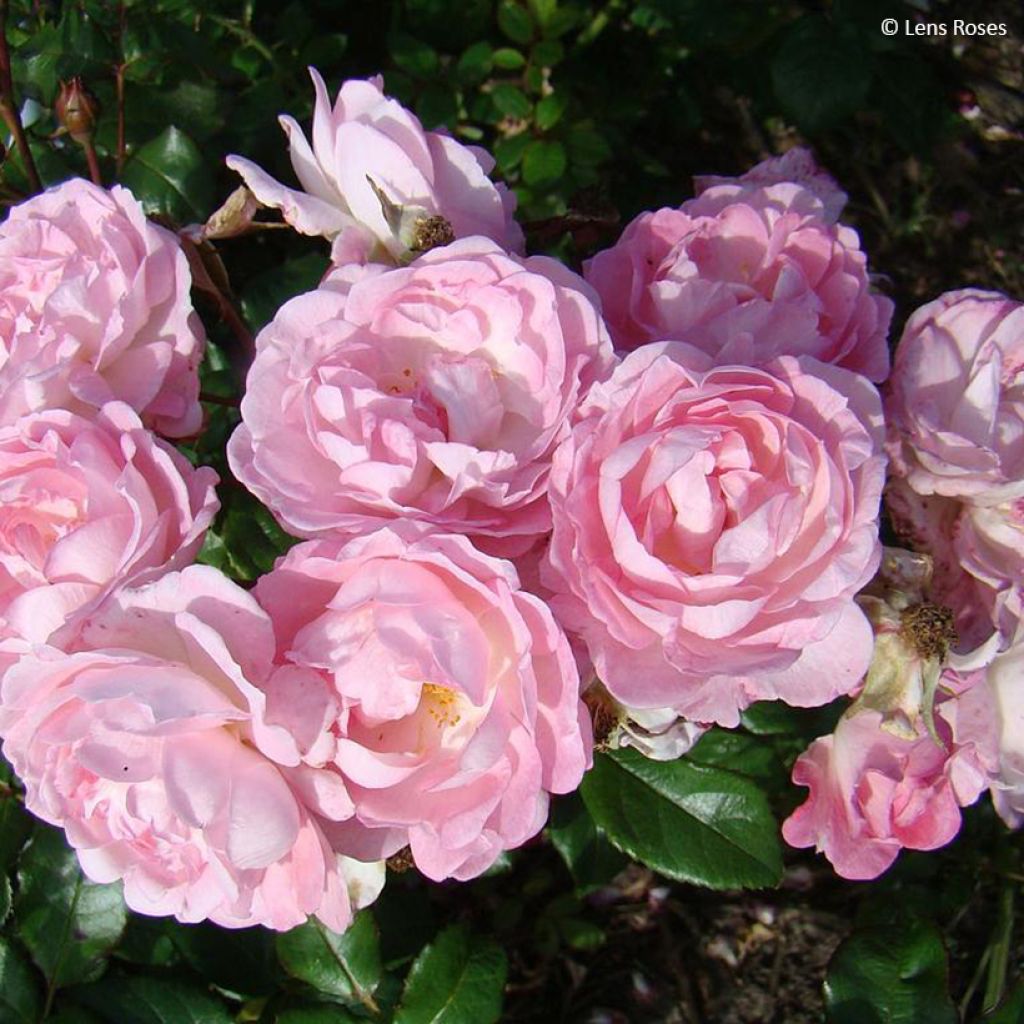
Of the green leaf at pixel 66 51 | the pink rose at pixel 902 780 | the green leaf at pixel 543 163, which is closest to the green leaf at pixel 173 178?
the green leaf at pixel 66 51

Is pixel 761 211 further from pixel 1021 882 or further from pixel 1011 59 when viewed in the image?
pixel 1011 59

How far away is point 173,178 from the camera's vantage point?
158 centimetres

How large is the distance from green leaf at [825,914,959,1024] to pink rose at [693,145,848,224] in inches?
32.6

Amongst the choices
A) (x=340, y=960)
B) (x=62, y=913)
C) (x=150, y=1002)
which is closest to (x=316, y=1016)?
(x=340, y=960)

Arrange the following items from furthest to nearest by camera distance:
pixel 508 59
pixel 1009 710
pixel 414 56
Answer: pixel 508 59, pixel 414 56, pixel 1009 710

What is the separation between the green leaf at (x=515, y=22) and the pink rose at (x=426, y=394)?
1.15 m

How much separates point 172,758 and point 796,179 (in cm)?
101

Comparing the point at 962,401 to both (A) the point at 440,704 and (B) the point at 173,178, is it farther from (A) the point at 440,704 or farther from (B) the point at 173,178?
(B) the point at 173,178

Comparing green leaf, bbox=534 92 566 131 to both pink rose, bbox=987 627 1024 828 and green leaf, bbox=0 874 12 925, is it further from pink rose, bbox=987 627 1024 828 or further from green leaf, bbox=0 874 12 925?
green leaf, bbox=0 874 12 925

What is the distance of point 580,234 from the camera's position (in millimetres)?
1499

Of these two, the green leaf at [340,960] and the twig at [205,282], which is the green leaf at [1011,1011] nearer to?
the green leaf at [340,960]

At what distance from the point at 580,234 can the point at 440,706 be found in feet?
2.43

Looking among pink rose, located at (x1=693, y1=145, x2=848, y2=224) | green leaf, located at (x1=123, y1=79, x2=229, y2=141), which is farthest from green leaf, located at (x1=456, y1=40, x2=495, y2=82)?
pink rose, located at (x1=693, y1=145, x2=848, y2=224)

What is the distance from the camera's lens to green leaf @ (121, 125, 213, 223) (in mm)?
1579
